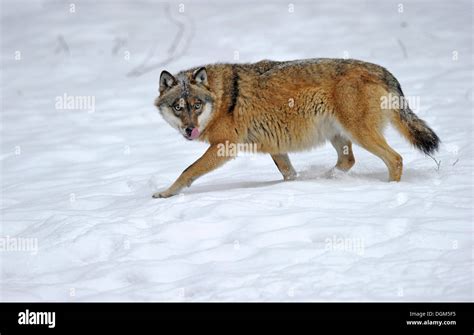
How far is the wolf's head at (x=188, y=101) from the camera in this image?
27.0 ft

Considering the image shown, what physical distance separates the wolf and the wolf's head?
0.04 feet

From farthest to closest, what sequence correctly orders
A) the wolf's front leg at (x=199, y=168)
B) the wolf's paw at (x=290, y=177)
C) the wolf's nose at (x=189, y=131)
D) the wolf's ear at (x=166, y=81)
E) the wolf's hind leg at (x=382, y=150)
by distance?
the wolf's paw at (x=290, y=177), the wolf's ear at (x=166, y=81), the wolf's front leg at (x=199, y=168), the wolf's nose at (x=189, y=131), the wolf's hind leg at (x=382, y=150)

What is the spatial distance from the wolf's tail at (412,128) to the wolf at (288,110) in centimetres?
1

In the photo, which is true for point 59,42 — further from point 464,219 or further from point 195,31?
point 464,219

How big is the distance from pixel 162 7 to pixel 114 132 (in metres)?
8.42

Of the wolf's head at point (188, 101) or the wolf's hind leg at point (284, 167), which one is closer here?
the wolf's head at point (188, 101)

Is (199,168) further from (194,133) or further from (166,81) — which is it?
(166,81)

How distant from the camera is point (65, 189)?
9539mm

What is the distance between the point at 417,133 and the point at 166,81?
3.19 m

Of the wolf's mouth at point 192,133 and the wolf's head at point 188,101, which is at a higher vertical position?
the wolf's head at point 188,101

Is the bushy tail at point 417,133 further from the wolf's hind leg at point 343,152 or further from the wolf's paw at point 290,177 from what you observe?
the wolf's paw at point 290,177

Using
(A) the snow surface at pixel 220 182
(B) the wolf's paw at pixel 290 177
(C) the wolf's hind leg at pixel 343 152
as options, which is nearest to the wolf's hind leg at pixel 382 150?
(A) the snow surface at pixel 220 182

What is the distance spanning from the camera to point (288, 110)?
27.4 feet

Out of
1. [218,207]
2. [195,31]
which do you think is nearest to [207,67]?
[218,207]
